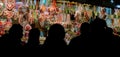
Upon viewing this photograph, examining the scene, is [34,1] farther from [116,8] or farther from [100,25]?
[100,25]

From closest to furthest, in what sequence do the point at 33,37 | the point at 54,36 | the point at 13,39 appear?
the point at 54,36, the point at 13,39, the point at 33,37

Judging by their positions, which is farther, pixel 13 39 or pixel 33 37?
pixel 33 37

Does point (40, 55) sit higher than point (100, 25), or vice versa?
point (100, 25)

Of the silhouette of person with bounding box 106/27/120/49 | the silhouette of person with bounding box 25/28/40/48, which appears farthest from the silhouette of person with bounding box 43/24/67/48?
the silhouette of person with bounding box 106/27/120/49

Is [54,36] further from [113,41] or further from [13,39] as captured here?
[113,41]

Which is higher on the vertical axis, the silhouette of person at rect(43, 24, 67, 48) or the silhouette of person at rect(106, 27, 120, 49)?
the silhouette of person at rect(43, 24, 67, 48)

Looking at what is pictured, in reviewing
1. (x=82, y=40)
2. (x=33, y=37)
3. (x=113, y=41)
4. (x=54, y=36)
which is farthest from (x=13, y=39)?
(x=113, y=41)

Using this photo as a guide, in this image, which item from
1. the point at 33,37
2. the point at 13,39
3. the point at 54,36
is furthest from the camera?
the point at 33,37

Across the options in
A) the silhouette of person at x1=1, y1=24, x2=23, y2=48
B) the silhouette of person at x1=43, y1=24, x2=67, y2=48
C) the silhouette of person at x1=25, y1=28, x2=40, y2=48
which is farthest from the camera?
the silhouette of person at x1=25, y1=28, x2=40, y2=48

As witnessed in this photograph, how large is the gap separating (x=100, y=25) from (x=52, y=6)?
10.3 ft

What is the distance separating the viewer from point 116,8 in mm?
8008

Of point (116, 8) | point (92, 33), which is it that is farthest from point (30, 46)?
point (116, 8)

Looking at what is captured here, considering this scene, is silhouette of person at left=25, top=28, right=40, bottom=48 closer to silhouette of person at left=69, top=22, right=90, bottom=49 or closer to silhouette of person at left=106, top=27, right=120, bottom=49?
silhouette of person at left=69, top=22, right=90, bottom=49

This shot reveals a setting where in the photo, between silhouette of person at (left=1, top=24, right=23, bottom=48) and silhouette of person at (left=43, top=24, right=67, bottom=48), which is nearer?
silhouette of person at (left=43, top=24, right=67, bottom=48)
